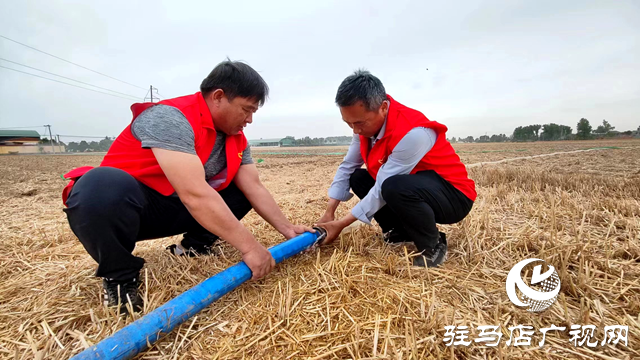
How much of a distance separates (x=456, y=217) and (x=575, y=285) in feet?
2.65

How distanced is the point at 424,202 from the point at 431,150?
1.44ft

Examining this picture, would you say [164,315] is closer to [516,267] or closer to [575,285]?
[516,267]

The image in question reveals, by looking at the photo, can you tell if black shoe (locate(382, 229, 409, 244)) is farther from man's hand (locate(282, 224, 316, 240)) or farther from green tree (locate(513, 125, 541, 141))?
green tree (locate(513, 125, 541, 141))

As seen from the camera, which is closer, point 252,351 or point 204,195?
point 252,351

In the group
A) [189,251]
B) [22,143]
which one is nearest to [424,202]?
[189,251]

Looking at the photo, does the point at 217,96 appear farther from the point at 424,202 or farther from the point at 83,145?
the point at 83,145

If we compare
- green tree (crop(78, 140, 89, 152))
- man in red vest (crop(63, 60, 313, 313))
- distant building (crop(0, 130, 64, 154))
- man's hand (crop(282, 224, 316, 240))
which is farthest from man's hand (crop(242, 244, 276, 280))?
green tree (crop(78, 140, 89, 152))

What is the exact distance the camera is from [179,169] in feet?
5.48

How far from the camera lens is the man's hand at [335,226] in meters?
2.31

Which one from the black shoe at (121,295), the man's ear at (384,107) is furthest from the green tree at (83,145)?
the man's ear at (384,107)

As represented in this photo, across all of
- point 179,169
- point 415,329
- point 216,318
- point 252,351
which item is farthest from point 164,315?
point 415,329

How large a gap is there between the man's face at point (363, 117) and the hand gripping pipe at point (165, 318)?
1115 millimetres

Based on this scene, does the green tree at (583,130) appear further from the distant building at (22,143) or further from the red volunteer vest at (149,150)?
the distant building at (22,143)

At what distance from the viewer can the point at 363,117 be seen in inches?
88.1
